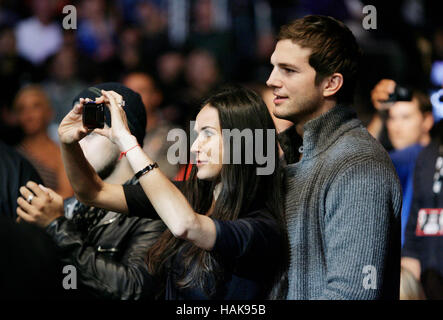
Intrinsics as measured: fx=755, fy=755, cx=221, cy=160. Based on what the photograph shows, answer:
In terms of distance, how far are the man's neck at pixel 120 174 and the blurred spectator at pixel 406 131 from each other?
1849 millimetres

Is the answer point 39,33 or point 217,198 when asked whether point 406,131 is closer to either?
point 217,198

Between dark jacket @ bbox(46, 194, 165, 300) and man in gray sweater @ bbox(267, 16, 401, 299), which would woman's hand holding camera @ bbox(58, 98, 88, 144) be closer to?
dark jacket @ bbox(46, 194, 165, 300)

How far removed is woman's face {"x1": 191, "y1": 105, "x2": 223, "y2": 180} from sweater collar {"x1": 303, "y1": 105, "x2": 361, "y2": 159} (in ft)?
0.96

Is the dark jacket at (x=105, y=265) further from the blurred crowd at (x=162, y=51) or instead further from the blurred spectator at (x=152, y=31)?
the blurred spectator at (x=152, y=31)

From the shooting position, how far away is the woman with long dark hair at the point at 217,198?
2287 mm

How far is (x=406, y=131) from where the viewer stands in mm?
4711

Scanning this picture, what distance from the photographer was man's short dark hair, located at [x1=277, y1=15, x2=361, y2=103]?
251cm

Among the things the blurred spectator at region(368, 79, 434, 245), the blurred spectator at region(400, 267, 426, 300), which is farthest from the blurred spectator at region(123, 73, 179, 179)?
the blurred spectator at region(400, 267, 426, 300)

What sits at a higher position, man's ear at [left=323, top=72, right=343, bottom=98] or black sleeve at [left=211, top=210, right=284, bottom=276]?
man's ear at [left=323, top=72, right=343, bottom=98]

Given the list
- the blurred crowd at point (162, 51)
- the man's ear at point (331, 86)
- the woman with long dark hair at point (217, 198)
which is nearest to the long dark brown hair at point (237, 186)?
the woman with long dark hair at point (217, 198)

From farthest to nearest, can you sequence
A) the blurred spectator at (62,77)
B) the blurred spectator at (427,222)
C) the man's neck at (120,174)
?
the blurred spectator at (62,77)
the blurred spectator at (427,222)
the man's neck at (120,174)
